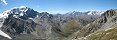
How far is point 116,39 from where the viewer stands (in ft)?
320

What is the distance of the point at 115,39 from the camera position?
9794 cm

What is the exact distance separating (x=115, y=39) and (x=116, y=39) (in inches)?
19.5
